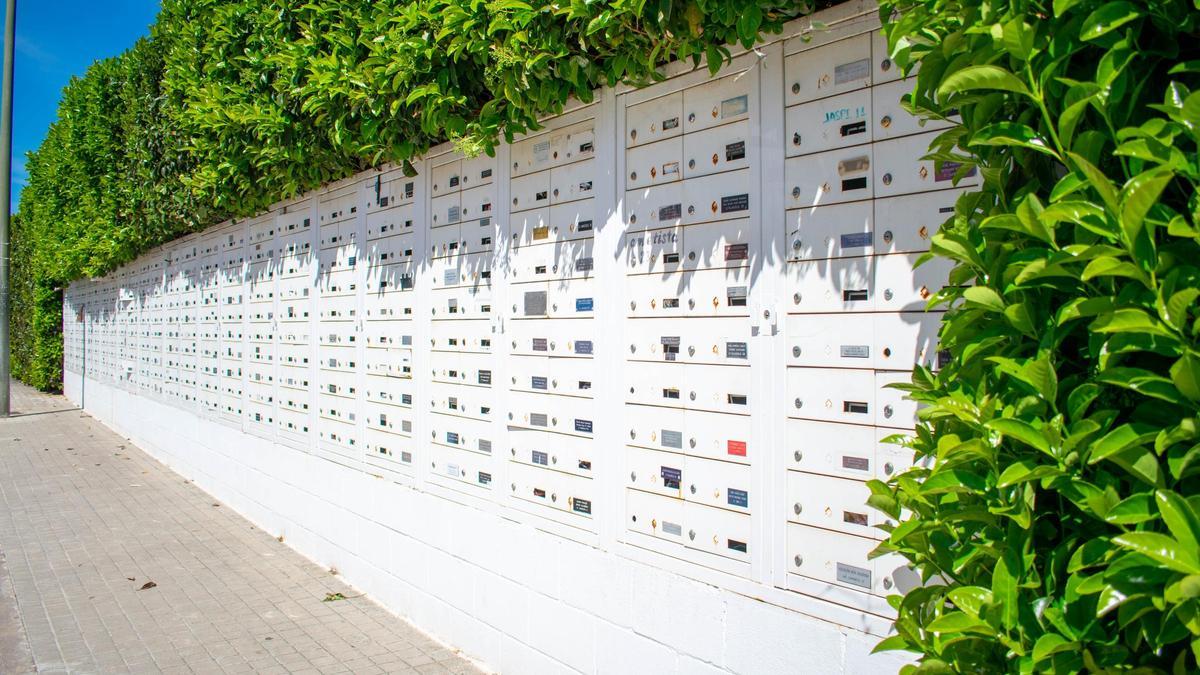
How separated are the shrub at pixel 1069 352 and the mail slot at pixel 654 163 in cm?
200

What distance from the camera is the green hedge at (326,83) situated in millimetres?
3771

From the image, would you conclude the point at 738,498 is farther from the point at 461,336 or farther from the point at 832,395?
the point at 461,336

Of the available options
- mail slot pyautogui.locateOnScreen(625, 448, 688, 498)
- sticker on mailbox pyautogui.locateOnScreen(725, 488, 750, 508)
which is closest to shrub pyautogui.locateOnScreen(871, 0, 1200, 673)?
sticker on mailbox pyautogui.locateOnScreen(725, 488, 750, 508)

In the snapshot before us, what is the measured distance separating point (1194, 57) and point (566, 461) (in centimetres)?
340

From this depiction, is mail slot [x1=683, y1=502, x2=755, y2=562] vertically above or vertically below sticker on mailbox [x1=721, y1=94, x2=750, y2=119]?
below

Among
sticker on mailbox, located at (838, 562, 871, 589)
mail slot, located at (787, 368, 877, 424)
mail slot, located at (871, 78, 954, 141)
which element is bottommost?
sticker on mailbox, located at (838, 562, 871, 589)

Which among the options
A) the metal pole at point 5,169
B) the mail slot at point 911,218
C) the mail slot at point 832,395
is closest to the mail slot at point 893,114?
the mail slot at point 911,218

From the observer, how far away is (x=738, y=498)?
3604mm

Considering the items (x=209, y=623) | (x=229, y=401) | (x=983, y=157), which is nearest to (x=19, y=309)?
(x=229, y=401)

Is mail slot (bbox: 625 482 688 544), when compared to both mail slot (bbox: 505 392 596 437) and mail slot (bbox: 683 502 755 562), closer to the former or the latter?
mail slot (bbox: 683 502 755 562)

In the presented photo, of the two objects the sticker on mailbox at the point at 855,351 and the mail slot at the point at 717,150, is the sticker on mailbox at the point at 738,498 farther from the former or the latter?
the mail slot at the point at 717,150

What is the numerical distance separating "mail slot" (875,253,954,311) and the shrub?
37.8 inches

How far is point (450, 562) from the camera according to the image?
550 cm

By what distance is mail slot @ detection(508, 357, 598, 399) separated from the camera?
174 inches
